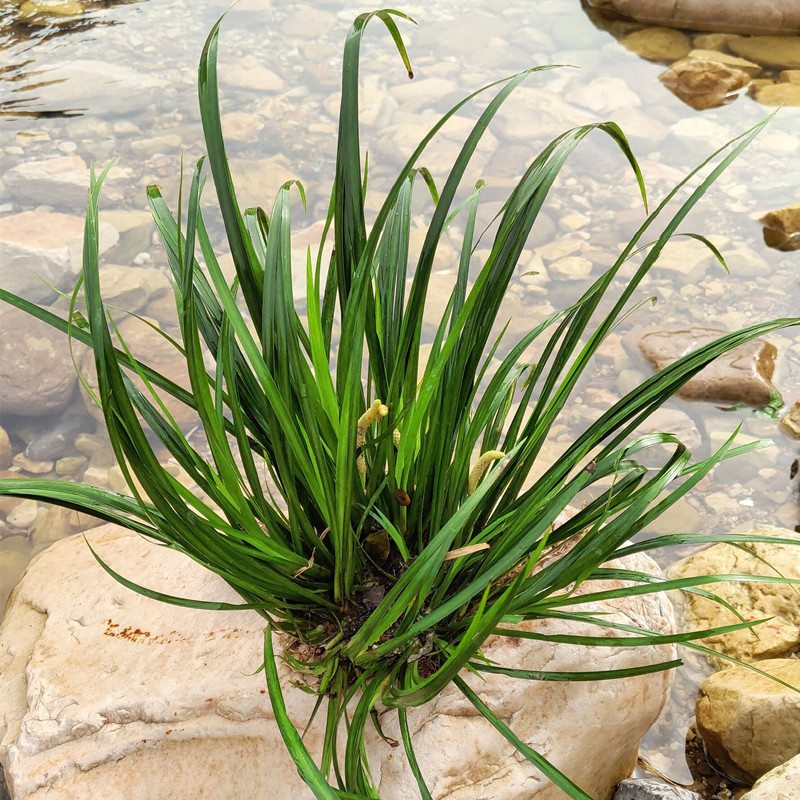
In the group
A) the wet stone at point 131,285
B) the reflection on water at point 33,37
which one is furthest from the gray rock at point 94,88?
the wet stone at point 131,285

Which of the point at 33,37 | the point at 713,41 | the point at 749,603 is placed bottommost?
the point at 749,603

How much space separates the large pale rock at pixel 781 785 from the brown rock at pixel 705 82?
2873 millimetres

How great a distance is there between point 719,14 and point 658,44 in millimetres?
314

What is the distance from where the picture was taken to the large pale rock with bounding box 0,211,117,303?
8.02 ft

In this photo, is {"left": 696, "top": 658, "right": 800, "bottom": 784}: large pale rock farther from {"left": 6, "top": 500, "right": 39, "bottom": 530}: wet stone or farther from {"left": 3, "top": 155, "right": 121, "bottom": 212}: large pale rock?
{"left": 3, "top": 155, "right": 121, "bottom": 212}: large pale rock

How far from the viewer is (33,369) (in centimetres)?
222

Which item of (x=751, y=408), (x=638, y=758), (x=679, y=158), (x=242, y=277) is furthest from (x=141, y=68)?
(x=638, y=758)

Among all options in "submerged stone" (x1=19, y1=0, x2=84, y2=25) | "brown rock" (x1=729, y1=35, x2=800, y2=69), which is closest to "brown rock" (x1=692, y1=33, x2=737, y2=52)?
"brown rock" (x1=729, y1=35, x2=800, y2=69)

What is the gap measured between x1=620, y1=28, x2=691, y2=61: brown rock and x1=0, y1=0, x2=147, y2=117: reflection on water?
2.43 meters

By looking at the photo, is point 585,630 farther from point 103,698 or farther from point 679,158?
point 679,158

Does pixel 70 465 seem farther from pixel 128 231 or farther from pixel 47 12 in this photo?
pixel 47 12

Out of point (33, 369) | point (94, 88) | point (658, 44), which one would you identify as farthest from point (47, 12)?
point (658, 44)

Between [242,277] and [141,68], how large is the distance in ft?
10.2

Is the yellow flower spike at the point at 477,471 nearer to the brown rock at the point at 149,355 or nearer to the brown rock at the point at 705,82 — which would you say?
the brown rock at the point at 149,355
